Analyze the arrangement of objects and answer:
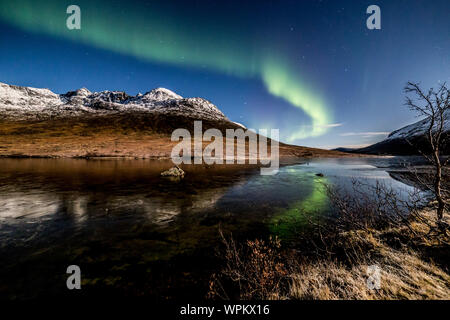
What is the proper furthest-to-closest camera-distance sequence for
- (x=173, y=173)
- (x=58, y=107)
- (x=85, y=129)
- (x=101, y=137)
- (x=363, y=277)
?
(x=58, y=107) < (x=85, y=129) < (x=101, y=137) < (x=173, y=173) < (x=363, y=277)

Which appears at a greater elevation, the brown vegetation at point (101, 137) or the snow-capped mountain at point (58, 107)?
the snow-capped mountain at point (58, 107)

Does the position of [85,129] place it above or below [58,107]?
below

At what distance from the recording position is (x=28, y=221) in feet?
30.3

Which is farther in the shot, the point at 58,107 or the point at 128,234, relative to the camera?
the point at 58,107

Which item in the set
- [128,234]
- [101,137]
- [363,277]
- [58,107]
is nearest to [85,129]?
[101,137]

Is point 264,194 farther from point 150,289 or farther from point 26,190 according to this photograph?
point 26,190

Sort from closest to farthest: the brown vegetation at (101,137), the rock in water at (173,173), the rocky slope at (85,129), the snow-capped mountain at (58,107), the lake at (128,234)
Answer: the lake at (128,234) < the rock in water at (173,173) < the brown vegetation at (101,137) < the rocky slope at (85,129) < the snow-capped mountain at (58,107)

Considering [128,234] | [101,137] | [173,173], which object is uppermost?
[101,137]

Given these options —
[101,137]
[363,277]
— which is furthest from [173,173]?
[101,137]

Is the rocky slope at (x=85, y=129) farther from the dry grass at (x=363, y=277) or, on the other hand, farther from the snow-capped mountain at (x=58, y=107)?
the dry grass at (x=363, y=277)

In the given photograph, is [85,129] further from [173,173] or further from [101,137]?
[173,173]

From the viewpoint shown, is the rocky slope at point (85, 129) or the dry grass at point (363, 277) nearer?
the dry grass at point (363, 277)

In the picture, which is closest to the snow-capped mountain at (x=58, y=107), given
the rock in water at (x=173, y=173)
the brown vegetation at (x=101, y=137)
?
the brown vegetation at (x=101, y=137)

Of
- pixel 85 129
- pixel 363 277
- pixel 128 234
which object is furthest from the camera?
pixel 85 129
